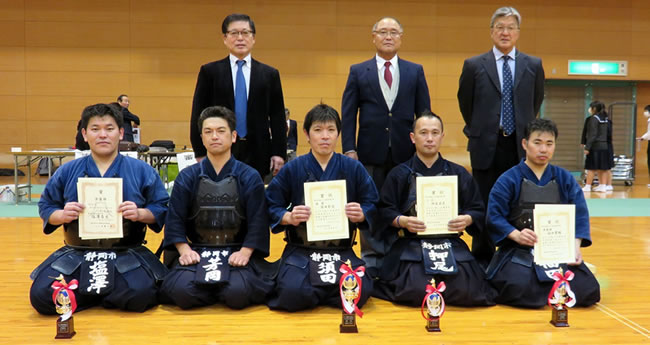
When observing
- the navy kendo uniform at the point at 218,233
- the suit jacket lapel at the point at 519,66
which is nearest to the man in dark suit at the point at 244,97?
the navy kendo uniform at the point at 218,233

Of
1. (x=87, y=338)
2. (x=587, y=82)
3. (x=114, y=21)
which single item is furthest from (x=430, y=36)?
(x=87, y=338)

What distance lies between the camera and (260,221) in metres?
3.39

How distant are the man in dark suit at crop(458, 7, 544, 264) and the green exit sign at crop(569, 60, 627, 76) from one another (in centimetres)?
1071

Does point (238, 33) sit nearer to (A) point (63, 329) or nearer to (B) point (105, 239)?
(B) point (105, 239)

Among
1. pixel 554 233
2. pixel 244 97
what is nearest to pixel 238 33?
pixel 244 97

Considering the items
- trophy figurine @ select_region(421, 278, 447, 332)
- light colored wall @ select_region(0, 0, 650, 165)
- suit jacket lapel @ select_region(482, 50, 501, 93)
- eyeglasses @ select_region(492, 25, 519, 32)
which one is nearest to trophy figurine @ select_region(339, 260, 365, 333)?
trophy figurine @ select_region(421, 278, 447, 332)

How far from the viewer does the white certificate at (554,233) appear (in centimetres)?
309

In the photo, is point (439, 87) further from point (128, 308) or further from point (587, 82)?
point (128, 308)

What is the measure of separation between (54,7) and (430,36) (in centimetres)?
893

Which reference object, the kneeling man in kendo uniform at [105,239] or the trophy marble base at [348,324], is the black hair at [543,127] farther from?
the kneeling man in kendo uniform at [105,239]

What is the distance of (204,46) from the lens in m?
12.6

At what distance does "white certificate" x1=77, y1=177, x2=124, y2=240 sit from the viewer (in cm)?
314

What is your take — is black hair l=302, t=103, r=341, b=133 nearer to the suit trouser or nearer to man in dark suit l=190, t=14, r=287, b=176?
man in dark suit l=190, t=14, r=287, b=176

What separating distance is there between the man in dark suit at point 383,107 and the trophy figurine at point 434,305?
3.55 ft
